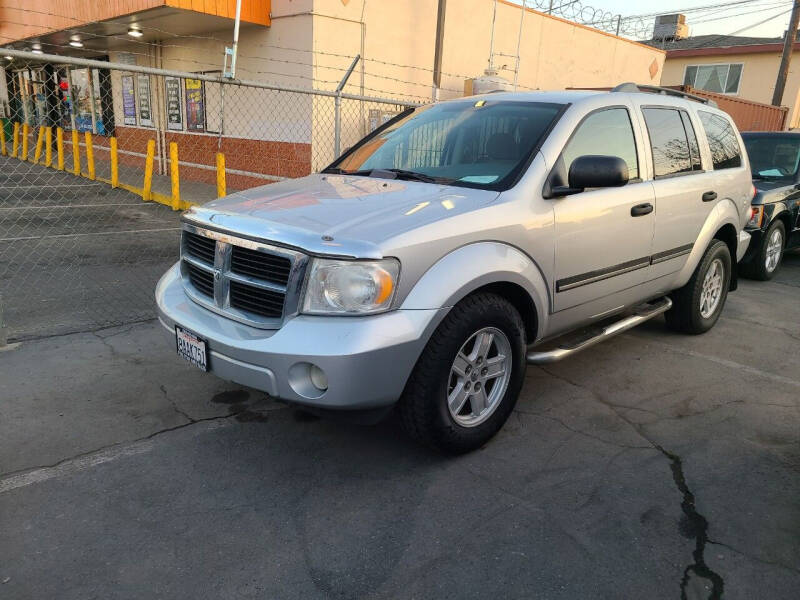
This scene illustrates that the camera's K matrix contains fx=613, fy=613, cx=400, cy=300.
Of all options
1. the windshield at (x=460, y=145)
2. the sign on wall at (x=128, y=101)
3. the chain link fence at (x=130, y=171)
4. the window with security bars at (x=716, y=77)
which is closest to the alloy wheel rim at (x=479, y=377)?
the windshield at (x=460, y=145)

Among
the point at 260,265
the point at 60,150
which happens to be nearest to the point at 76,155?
the point at 60,150

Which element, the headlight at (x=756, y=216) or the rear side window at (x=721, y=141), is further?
the headlight at (x=756, y=216)

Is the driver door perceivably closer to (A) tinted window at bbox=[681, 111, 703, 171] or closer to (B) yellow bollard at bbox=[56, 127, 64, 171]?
(A) tinted window at bbox=[681, 111, 703, 171]

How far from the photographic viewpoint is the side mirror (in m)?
3.36

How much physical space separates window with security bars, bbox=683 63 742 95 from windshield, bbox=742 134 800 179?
20055mm

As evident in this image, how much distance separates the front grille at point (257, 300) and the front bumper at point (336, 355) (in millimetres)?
103

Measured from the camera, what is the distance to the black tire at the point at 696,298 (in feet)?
16.5

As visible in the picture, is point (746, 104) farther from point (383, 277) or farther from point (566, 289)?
point (383, 277)

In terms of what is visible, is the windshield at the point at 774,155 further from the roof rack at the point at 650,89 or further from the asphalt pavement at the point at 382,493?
the asphalt pavement at the point at 382,493

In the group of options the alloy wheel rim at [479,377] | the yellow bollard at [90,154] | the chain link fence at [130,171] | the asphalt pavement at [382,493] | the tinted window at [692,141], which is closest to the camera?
the asphalt pavement at [382,493]

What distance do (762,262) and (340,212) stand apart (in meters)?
6.64

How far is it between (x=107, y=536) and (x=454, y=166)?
2.64 m

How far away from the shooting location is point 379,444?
341 cm

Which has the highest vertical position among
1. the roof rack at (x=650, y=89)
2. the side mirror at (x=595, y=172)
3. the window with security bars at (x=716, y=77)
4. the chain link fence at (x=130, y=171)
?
the window with security bars at (x=716, y=77)
